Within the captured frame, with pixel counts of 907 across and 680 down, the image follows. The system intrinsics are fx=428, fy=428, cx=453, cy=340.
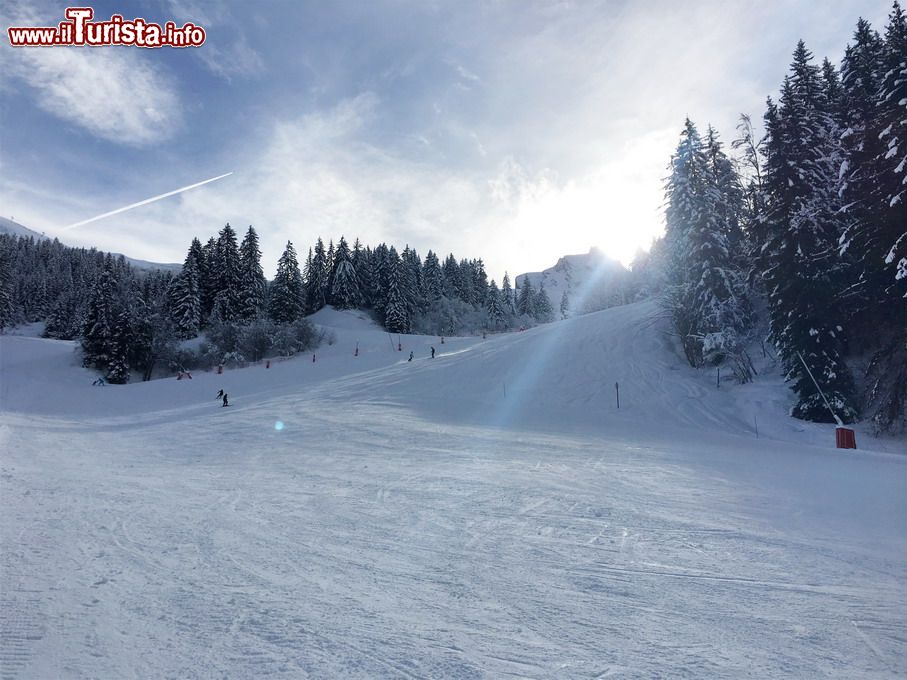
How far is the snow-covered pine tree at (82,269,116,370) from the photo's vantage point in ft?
138

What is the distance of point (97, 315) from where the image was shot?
43344 mm

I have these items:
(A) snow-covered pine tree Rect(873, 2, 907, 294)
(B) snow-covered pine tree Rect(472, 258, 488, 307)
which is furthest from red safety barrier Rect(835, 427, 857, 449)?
(B) snow-covered pine tree Rect(472, 258, 488, 307)

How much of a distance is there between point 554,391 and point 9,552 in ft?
77.1

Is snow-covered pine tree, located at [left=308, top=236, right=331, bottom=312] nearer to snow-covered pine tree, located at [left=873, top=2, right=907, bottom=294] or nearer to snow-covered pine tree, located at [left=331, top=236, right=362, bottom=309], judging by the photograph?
snow-covered pine tree, located at [left=331, top=236, right=362, bottom=309]

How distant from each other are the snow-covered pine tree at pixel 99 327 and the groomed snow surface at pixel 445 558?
35.4 meters

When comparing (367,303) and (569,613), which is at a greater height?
(367,303)

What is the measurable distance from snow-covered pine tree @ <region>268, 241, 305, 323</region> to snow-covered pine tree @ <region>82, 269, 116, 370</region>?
19073 mm

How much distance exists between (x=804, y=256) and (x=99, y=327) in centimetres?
5585

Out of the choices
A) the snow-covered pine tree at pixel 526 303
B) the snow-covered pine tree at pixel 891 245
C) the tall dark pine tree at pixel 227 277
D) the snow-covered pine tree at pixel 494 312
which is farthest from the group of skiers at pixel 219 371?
the snow-covered pine tree at pixel 526 303

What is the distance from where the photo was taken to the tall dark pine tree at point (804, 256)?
1798cm

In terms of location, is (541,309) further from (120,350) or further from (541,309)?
(120,350)

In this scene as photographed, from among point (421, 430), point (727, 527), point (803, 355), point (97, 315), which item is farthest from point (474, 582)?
point (97, 315)

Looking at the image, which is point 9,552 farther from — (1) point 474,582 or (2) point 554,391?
(2) point 554,391

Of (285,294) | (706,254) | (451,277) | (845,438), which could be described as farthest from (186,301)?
(845,438)
